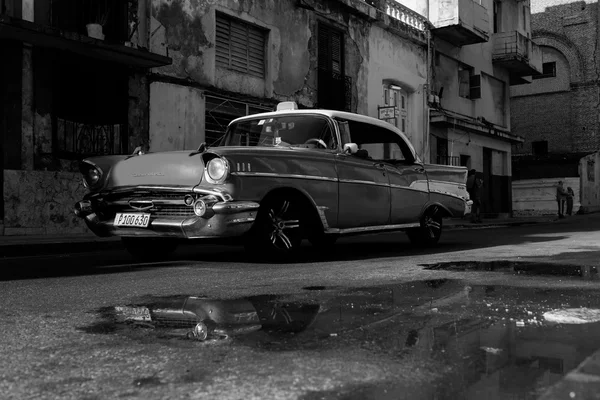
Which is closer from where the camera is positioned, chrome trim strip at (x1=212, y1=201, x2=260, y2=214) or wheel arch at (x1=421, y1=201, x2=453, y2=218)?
chrome trim strip at (x1=212, y1=201, x2=260, y2=214)

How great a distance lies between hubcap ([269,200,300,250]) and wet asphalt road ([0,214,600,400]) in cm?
93

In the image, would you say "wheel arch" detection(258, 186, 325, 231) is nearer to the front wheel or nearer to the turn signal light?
the front wheel

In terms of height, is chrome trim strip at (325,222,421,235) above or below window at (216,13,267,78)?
below

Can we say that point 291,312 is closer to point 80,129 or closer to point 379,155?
point 379,155

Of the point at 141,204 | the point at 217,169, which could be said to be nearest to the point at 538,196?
the point at 217,169

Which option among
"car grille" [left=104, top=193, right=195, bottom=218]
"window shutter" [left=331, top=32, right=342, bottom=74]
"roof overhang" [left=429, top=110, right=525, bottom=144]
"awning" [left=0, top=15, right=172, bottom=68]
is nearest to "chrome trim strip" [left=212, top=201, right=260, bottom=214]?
"car grille" [left=104, top=193, right=195, bottom=218]

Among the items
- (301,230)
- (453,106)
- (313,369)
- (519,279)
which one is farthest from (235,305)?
(453,106)

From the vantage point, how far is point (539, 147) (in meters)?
39.2

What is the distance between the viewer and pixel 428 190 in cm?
891

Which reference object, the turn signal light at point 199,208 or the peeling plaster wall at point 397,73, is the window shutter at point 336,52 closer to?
the peeling plaster wall at point 397,73

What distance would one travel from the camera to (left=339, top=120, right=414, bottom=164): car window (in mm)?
7910

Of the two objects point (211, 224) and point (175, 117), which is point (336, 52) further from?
point (211, 224)

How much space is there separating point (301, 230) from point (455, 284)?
2465 mm

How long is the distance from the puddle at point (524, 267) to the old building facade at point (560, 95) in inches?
1182
